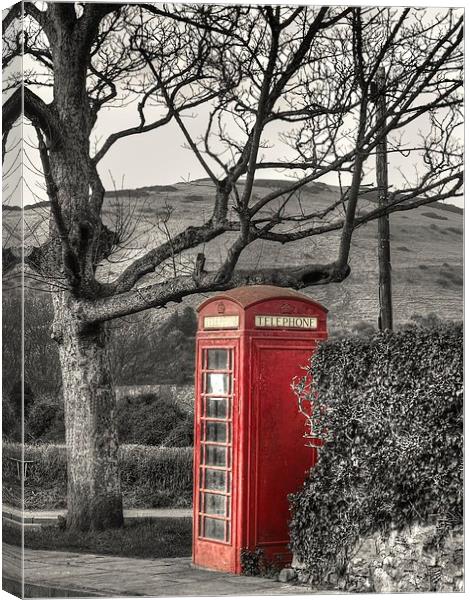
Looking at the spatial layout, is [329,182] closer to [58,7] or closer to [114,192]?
[114,192]

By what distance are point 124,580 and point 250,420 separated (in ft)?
5.03

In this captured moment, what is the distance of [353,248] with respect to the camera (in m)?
11.4

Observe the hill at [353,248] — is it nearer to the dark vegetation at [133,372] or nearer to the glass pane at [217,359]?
the dark vegetation at [133,372]

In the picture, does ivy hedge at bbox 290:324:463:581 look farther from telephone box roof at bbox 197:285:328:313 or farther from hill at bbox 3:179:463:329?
hill at bbox 3:179:463:329

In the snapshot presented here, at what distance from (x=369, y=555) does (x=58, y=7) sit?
557cm

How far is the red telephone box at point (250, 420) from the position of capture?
7801mm

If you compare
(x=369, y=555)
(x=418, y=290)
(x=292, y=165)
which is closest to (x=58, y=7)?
(x=292, y=165)

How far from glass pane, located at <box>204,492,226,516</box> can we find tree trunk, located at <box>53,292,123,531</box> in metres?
2.23

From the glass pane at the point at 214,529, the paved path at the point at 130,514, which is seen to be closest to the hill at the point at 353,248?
the paved path at the point at 130,514

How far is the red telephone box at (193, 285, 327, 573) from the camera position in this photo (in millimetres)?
7801

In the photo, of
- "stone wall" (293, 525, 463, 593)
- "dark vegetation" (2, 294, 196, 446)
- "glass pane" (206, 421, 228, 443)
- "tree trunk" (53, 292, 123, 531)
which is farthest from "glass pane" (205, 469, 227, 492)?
"dark vegetation" (2, 294, 196, 446)

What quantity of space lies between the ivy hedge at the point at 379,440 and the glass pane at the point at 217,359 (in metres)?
0.57

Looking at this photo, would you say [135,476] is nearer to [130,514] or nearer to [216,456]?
[130,514]

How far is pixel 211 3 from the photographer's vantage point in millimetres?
9016
